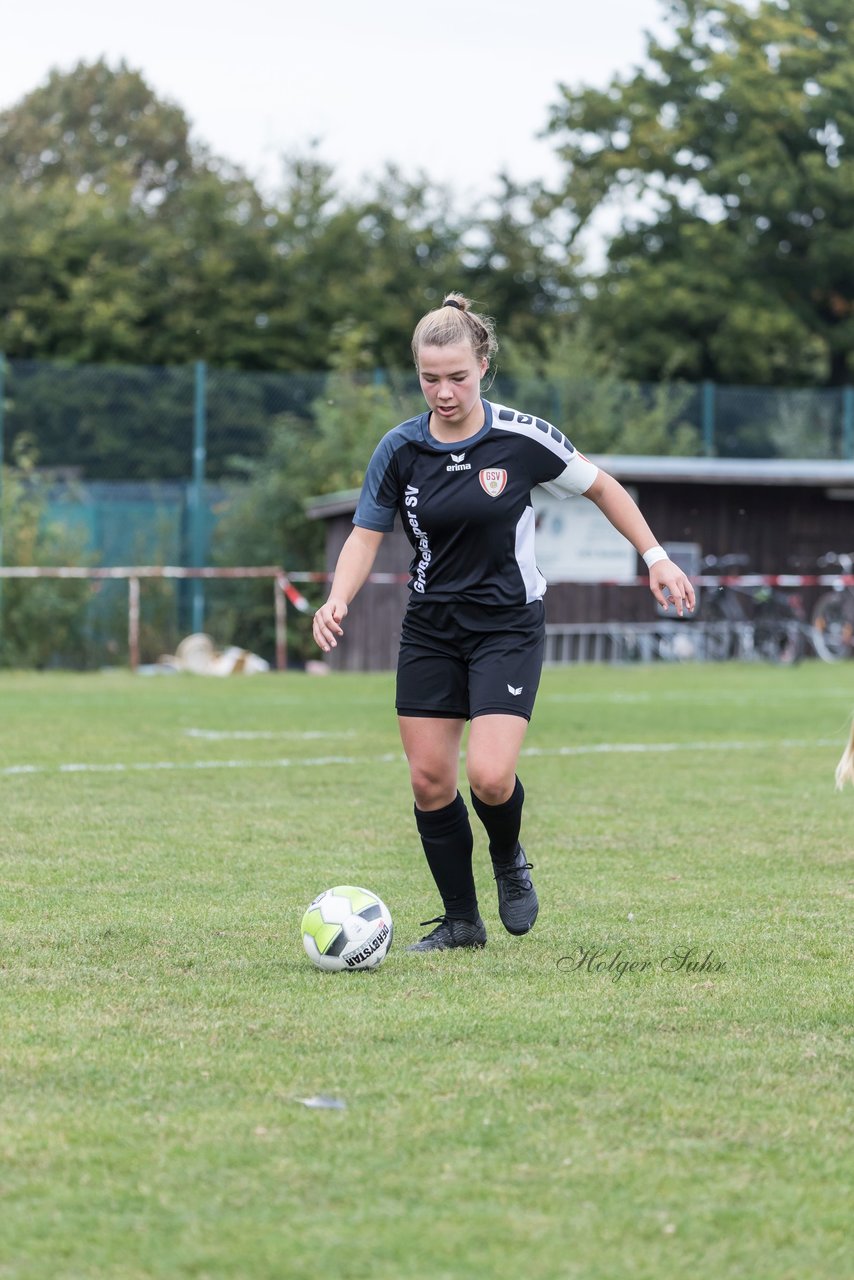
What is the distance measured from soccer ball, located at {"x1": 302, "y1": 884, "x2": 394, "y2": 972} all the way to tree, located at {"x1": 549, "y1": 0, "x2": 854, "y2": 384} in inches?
1372

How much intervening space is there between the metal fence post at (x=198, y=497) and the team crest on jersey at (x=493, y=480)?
1848 centimetres

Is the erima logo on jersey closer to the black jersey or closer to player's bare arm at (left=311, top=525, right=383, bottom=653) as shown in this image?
the black jersey

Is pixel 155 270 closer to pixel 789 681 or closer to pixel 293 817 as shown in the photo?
pixel 789 681

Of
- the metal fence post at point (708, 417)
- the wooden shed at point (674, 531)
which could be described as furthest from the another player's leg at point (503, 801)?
the metal fence post at point (708, 417)

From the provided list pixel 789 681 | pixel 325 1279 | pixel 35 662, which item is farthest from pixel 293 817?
pixel 35 662

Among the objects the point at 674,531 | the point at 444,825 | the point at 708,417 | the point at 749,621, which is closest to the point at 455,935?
the point at 444,825

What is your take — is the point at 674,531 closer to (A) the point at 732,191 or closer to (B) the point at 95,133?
(A) the point at 732,191

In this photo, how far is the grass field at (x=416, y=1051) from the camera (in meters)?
2.93

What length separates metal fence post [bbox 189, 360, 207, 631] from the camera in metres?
23.6

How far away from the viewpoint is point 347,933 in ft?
16.6

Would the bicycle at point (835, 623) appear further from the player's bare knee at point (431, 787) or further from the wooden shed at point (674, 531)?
the player's bare knee at point (431, 787)

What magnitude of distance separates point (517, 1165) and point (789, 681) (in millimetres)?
17313

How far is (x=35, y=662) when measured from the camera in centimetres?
2203

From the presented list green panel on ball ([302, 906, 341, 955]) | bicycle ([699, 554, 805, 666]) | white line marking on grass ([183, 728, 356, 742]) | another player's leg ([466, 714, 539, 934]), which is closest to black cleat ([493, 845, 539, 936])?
another player's leg ([466, 714, 539, 934])
